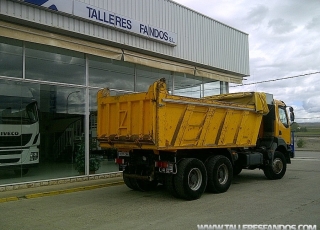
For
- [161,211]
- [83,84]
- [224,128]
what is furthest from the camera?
[83,84]

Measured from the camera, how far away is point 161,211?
306 inches

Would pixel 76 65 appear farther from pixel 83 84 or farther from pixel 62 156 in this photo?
pixel 62 156

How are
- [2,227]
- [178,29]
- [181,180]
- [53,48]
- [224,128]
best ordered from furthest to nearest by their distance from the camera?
[178,29]
[53,48]
[224,128]
[181,180]
[2,227]

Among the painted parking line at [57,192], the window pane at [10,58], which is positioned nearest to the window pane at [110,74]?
the window pane at [10,58]

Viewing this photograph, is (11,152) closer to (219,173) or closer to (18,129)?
(18,129)

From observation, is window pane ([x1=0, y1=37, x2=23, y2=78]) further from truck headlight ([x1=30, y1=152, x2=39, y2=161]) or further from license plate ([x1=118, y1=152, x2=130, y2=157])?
license plate ([x1=118, y1=152, x2=130, y2=157])

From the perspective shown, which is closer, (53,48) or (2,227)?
(2,227)

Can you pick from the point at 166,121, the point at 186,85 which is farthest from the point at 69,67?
the point at 186,85

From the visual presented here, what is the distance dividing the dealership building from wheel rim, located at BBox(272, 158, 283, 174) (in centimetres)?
546

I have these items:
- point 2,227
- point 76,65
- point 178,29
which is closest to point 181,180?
point 2,227

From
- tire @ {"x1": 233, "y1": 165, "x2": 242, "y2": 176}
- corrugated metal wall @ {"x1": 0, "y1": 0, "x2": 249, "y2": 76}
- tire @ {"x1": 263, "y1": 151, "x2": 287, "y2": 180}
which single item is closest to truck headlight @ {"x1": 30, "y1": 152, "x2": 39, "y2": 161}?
corrugated metal wall @ {"x1": 0, "y1": 0, "x2": 249, "y2": 76}

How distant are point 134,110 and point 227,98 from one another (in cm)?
474

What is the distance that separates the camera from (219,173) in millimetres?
10148

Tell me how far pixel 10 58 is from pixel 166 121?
5409mm
